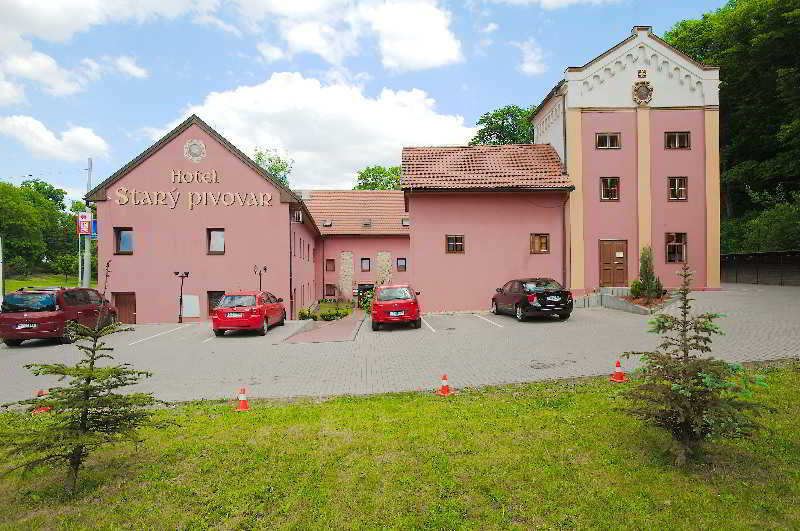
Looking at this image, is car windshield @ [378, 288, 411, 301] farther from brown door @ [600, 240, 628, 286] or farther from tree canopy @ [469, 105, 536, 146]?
tree canopy @ [469, 105, 536, 146]

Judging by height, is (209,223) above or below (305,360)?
above

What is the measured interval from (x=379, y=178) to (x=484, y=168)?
34.7 m

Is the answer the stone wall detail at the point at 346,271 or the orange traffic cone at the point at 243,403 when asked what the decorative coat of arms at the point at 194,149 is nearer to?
the stone wall detail at the point at 346,271

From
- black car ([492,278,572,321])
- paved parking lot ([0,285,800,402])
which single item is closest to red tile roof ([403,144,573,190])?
black car ([492,278,572,321])

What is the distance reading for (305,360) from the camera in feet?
38.9

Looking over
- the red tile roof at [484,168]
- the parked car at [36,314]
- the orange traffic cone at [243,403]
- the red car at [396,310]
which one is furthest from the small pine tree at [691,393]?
the red tile roof at [484,168]

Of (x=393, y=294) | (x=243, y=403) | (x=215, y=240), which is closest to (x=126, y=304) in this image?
(x=215, y=240)

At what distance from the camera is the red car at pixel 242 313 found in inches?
663

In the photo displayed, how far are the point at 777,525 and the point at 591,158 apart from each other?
2177 cm

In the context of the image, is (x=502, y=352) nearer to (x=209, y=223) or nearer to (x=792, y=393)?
(x=792, y=393)

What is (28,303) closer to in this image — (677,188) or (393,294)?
(393,294)

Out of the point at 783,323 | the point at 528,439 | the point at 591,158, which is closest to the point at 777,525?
the point at 528,439

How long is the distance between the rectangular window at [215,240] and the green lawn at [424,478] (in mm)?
17928

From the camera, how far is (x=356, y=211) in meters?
39.3
